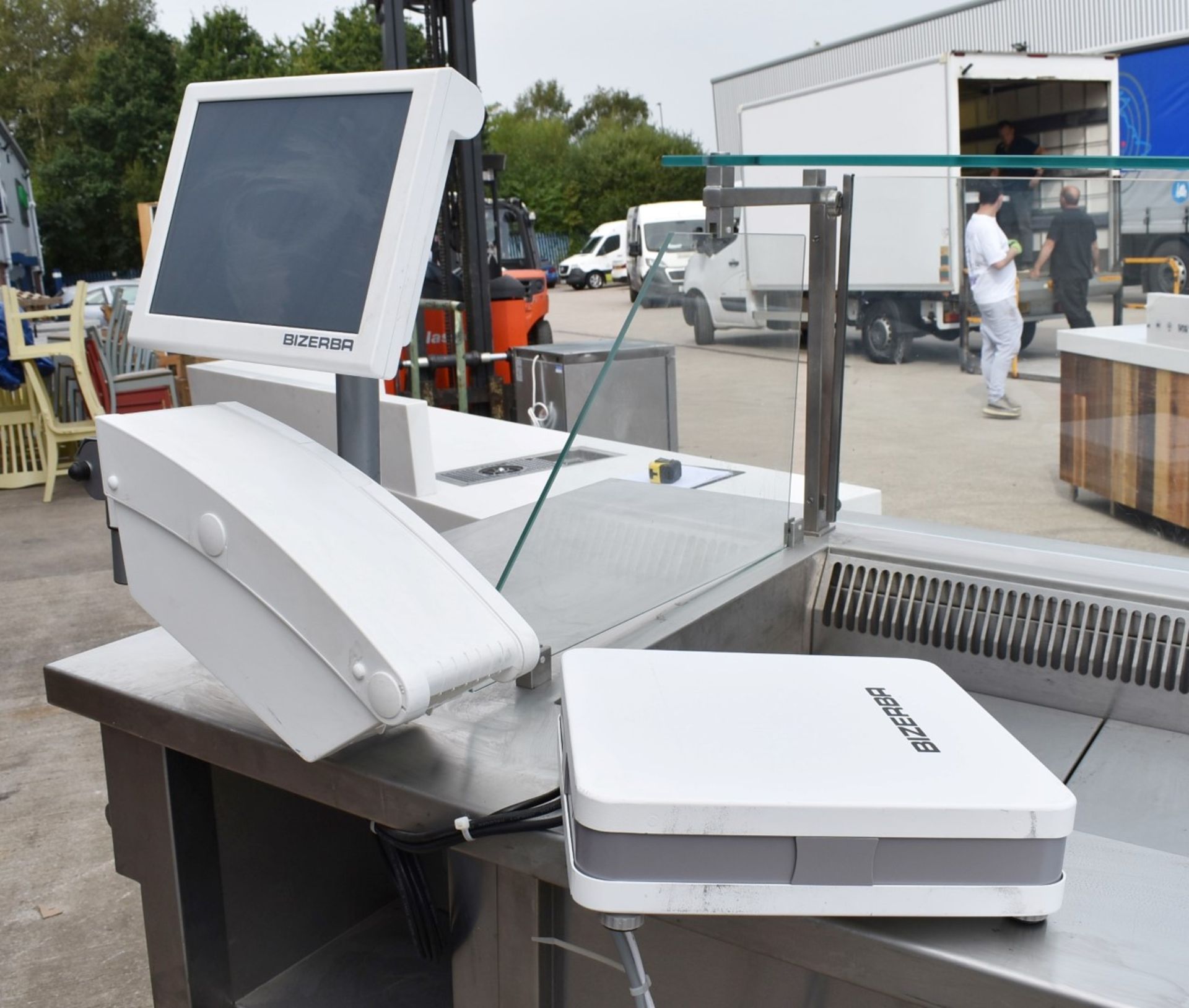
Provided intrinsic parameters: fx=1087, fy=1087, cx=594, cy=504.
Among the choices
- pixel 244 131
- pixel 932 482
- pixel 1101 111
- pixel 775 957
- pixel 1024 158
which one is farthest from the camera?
pixel 1101 111

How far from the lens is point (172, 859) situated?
1.21 meters

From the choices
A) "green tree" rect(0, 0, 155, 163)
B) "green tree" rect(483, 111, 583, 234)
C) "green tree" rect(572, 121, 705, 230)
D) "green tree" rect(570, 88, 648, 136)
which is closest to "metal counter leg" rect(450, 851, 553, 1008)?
"green tree" rect(483, 111, 583, 234)

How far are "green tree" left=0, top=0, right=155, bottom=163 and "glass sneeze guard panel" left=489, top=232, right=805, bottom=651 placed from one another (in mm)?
43803

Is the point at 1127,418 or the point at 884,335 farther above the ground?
the point at 884,335

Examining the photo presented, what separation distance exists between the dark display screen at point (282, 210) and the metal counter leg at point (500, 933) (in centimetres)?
49

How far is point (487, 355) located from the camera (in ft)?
21.4

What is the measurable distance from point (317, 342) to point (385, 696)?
0.33 meters

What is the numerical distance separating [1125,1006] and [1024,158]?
3.18ft

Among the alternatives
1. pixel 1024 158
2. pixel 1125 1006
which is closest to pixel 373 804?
pixel 1125 1006

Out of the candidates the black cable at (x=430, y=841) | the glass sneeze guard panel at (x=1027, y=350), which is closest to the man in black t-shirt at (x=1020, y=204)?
the glass sneeze guard panel at (x=1027, y=350)

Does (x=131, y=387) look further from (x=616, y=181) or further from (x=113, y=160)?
(x=616, y=181)

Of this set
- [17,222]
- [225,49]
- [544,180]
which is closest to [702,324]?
[17,222]

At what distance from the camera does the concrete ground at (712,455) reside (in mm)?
1484

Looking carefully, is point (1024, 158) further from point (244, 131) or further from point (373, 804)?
point (373, 804)
